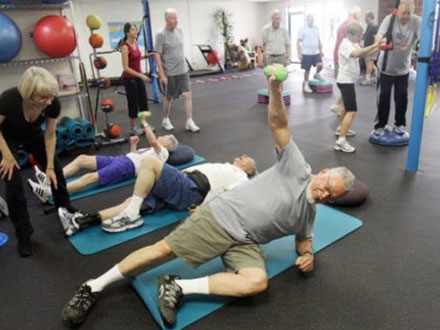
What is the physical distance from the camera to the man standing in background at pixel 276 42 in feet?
18.4

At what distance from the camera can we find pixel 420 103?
3025 millimetres

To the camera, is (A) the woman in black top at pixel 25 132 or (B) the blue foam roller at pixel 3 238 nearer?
(A) the woman in black top at pixel 25 132

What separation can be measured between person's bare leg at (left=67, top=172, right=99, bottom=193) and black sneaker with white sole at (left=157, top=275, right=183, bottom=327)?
4.75ft

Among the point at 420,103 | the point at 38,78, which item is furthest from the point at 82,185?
the point at 420,103

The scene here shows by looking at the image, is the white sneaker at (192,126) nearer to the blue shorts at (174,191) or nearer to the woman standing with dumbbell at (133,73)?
the woman standing with dumbbell at (133,73)

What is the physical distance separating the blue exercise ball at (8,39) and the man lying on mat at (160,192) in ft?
6.67

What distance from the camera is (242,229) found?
5.67 ft

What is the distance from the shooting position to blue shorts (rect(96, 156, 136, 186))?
2.96 metres

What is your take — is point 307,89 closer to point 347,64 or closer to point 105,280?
point 347,64

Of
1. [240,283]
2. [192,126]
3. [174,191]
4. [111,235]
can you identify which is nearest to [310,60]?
[192,126]

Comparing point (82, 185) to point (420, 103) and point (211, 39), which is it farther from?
A: point (211, 39)

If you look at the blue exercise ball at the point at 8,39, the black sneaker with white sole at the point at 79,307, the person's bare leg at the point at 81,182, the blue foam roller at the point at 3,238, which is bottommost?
the blue foam roller at the point at 3,238

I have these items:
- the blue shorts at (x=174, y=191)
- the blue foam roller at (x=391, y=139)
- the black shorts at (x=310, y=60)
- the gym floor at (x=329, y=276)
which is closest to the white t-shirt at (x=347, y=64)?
the blue foam roller at (x=391, y=139)

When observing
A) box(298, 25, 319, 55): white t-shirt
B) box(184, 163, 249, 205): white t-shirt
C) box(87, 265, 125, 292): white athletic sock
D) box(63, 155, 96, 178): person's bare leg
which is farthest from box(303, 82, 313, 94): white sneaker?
box(87, 265, 125, 292): white athletic sock
